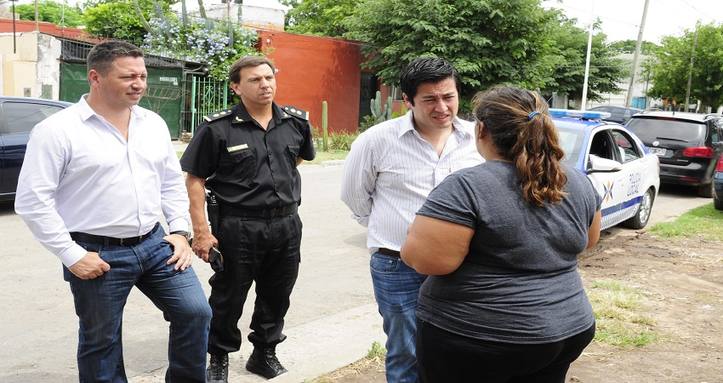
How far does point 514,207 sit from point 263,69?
78.0 inches

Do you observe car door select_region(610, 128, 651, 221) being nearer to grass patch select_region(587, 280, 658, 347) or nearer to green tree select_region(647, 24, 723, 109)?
grass patch select_region(587, 280, 658, 347)

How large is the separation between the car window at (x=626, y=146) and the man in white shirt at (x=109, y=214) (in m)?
6.82

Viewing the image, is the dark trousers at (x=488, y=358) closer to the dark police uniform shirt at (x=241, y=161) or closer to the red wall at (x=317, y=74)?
the dark police uniform shirt at (x=241, y=161)

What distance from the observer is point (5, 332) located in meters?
4.86

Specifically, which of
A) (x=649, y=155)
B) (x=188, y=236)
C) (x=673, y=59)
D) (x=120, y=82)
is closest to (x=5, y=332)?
(x=188, y=236)

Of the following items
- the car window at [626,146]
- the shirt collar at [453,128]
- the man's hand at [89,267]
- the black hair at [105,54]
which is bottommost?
the man's hand at [89,267]

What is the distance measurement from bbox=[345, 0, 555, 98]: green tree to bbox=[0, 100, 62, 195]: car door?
50.8 feet

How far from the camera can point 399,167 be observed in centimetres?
326

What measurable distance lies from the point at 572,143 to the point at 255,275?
4.87 meters

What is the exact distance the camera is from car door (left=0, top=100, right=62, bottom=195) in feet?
28.9

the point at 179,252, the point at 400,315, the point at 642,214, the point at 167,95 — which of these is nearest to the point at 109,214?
the point at 179,252

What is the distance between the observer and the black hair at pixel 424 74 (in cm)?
306

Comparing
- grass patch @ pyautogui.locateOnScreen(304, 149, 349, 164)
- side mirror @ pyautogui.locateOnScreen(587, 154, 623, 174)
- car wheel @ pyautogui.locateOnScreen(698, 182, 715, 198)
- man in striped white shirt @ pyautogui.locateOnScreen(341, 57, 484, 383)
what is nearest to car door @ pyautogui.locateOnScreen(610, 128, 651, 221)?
side mirror @ pyautogui.locateOnScreen(587, 154, 623, 174)

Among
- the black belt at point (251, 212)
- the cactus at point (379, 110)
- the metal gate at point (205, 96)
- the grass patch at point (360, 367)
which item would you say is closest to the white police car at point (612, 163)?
the grass patch at point (360, 367)
